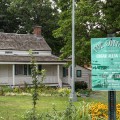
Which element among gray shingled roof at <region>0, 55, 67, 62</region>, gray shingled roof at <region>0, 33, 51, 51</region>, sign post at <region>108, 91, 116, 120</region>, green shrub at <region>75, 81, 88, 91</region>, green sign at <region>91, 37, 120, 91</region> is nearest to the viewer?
green sign at <region>91, 37, 120, 91</region>

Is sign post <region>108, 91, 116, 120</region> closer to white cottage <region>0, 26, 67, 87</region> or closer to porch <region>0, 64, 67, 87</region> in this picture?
white cottage <region>0, 26, 67, 87</region>

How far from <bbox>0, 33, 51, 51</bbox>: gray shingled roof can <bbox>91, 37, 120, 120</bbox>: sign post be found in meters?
33.2

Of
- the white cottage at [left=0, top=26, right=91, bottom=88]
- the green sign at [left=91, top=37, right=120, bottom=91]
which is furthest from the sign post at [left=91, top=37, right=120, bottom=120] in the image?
the white cottage at [left=0, top=26, right=91, bottom=88]

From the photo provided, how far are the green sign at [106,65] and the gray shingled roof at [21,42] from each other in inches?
1307

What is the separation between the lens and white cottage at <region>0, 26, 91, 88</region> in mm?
39719

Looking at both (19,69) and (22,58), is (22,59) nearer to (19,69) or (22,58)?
(22,58)

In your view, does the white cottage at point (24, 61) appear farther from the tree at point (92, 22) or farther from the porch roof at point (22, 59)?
the tree at point (92, 22)

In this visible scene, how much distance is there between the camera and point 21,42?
43531 mm

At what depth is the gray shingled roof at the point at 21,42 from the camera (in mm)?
41812

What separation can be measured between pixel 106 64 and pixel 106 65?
0.02 metres

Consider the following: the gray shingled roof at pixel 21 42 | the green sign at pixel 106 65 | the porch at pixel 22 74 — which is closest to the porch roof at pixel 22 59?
the porch at pixel 22 74

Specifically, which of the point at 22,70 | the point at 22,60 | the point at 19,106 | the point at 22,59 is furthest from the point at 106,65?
the point at 22,70

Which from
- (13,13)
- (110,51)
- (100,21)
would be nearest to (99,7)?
(100,21)

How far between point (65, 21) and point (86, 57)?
327cm
